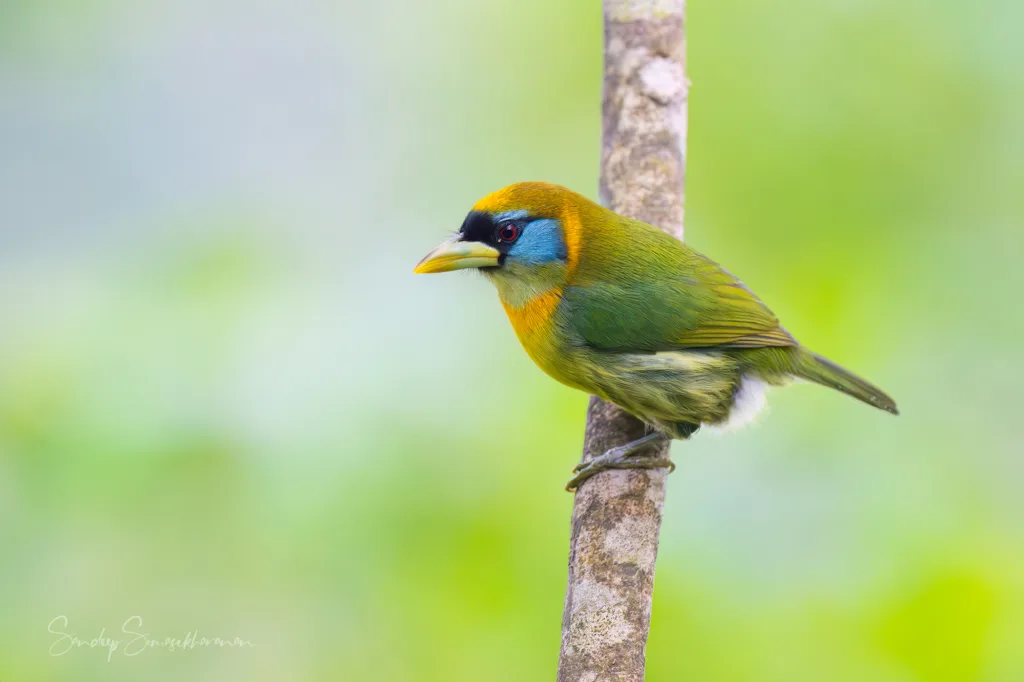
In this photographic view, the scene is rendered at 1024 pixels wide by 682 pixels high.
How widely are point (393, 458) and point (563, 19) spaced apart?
7.51 feet

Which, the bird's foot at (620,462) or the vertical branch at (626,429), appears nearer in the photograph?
the vertical branch at (626,429)

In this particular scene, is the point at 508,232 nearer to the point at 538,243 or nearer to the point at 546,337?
the point at 538,243

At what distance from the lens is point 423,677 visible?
306cm

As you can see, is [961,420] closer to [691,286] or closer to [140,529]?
[691,286]

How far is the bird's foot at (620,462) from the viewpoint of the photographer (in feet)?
8.30

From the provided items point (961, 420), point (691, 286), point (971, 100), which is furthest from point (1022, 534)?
point (971, 100)

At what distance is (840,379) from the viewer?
281cm

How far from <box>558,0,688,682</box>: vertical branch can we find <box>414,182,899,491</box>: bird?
0.43 ft

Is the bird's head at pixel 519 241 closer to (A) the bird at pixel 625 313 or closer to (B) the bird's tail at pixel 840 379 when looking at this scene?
(A) the bird at pixel 625 313

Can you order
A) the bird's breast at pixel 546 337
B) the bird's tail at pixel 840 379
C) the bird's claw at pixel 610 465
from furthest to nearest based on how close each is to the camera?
the bird's tail at pixel 840 379
the bird's breast at pixel 546 337
the bird's claw at pixel 610 465

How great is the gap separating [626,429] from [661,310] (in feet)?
1.31

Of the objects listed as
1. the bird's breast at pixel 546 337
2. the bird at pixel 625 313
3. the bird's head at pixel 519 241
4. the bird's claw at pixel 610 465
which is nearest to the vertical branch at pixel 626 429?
the bird's claw at pixel 610 465

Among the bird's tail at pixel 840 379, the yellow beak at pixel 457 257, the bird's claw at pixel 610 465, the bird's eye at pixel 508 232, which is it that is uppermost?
the bird's eye at pixel 508 232

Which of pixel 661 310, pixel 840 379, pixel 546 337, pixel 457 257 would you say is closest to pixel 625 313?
pixel 661 310
